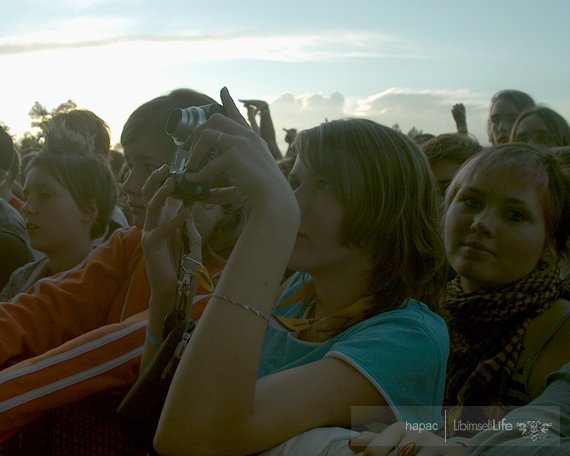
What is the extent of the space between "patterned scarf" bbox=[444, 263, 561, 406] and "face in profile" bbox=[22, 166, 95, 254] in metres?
1.75

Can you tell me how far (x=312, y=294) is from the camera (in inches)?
69.1

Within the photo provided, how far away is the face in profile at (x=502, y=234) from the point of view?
6.45 ft

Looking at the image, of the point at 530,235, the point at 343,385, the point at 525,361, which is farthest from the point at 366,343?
the point at 530,235

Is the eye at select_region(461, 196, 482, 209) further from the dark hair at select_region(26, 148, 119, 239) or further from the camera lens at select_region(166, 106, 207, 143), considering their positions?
the dark hair at select_region(26, 148, 119, 239)

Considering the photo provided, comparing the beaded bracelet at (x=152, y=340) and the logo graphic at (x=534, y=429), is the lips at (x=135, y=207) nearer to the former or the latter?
the beaded bracelet at (x=152, y=340)

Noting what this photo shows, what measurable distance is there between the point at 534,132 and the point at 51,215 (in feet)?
8.67

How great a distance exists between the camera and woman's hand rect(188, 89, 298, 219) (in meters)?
1.25

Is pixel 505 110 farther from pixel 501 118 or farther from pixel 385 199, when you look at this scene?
pixel 385 199

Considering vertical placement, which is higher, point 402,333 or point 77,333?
point 402,333

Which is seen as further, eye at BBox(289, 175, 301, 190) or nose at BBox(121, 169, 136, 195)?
nose at BBox(121, 169, 136, 195)

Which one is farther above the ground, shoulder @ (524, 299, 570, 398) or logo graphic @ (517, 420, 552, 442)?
logo graphic @ (517, 420, 552, 442)

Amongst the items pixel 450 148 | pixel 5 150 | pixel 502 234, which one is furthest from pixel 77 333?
pixel 5 150

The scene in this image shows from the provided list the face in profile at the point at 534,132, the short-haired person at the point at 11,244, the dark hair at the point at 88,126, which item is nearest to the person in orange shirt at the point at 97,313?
the short-haired person at the point at 11,244

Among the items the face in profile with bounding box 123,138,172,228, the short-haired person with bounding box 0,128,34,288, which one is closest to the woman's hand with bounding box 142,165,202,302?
the face in profile with bounding box 123,138,172,228
